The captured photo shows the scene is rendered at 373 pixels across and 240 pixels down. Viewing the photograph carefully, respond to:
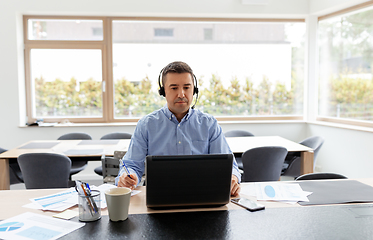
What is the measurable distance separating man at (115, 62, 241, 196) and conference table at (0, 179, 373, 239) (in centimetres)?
49

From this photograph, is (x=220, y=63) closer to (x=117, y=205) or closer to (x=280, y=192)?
(x=280, y=192)

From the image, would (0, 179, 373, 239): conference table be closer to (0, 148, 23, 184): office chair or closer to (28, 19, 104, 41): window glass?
(0, 148, 23, 184): office chair

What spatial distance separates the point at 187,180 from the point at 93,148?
230 cm

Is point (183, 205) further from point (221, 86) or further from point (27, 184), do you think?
point (221, 86)

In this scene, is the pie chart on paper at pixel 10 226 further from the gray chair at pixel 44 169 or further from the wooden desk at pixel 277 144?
the wooden desk at pixel 277 144

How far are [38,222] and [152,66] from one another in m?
4.42

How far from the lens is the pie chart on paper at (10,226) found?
3.87ft

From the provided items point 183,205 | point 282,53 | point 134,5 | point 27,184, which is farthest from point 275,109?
point 183,205

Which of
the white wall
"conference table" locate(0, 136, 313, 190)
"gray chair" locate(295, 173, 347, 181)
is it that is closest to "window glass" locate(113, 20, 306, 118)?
the white wall

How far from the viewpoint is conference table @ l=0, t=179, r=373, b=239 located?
1138 mm

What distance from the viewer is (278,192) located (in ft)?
5.31

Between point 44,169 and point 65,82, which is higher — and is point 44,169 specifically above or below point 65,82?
below

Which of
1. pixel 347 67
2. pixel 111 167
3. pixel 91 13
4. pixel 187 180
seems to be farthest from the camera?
pixel 91 13

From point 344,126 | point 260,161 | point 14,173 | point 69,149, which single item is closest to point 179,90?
point 260,161
